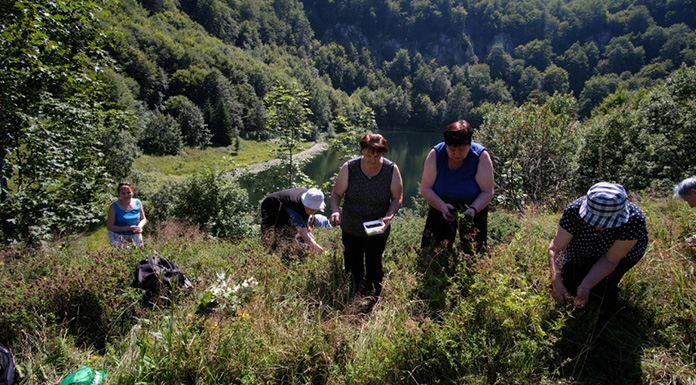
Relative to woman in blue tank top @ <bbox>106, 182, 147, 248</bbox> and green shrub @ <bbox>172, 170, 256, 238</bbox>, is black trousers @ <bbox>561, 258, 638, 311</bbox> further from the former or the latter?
green shrub @ <bbox>172, 170, 256, 238</bbox>

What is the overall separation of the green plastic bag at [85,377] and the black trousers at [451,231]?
2.55 m

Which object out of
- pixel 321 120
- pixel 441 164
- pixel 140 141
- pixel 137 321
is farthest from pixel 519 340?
pixel 321 120

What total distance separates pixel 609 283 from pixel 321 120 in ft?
212

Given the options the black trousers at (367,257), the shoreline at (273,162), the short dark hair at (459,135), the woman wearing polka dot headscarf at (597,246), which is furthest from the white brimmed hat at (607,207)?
the shoreline at (273,162)

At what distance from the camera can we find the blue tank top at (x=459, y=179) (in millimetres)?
2992

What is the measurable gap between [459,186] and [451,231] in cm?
45

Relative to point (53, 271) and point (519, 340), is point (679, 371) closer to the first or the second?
point (519, 340)

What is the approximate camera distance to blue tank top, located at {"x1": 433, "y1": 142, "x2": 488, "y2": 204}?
299cm

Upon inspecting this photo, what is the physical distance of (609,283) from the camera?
2.27 metres

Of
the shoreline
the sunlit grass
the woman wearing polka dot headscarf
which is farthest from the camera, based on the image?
the sunlit grass

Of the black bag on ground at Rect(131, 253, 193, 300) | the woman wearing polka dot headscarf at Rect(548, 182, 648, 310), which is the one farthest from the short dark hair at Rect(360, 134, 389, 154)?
the black bag on ground at Rect(131, 253, 193, 300)

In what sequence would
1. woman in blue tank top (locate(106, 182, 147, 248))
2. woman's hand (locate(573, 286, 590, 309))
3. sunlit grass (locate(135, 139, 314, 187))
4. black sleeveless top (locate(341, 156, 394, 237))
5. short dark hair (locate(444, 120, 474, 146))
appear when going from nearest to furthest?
1. woman's hand (locate(573, 286, 590, 309))
2. short dark hair (locate(444, 120, 474, 146))
3. black sleeveless top (locate(341, 156, 394, 237))
4. woman in blue tank top (locate(106, 182, 147, 248))
5. sunlit grass (locate(135, 139, 314, 187))

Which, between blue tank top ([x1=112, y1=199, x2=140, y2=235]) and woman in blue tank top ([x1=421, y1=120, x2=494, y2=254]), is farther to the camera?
blue tank top ([x1=112, y1=199, x2=140, y2=235])

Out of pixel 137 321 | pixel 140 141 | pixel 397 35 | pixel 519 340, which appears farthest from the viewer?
pixel 397 35
